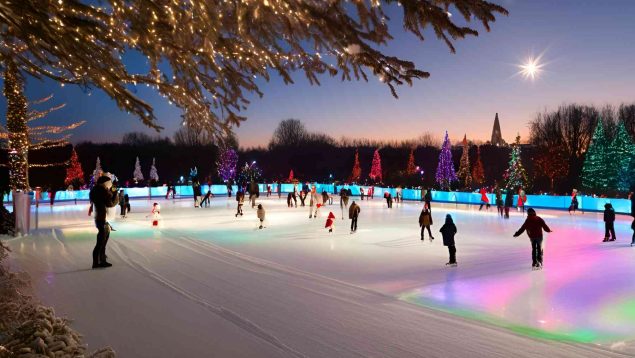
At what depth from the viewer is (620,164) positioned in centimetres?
3772

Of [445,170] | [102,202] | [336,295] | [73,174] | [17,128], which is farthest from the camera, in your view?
[73,174]

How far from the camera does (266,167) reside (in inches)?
3465

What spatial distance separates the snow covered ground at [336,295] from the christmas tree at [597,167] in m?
27.3

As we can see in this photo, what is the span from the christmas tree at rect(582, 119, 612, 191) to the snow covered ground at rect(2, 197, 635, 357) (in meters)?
27.3

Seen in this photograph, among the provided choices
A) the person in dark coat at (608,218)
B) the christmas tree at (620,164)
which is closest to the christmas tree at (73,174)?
the person in dark coat at (608,218)

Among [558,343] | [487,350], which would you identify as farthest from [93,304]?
[558,343]

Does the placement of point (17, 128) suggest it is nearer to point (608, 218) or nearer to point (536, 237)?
point (536, 237)

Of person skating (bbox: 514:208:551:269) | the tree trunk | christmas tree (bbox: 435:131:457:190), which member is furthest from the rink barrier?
person skating (bbox: 514:208:551:269)

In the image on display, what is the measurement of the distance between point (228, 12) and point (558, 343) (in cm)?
469

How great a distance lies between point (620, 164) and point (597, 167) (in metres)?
1.52

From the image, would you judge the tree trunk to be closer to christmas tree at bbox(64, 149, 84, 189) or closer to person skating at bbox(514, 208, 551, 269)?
person skating at bbox(514, 208, 551, 269)

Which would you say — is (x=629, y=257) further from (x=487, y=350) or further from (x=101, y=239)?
(x=101, y=239)

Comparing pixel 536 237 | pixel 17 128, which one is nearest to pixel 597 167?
pixel 536 237

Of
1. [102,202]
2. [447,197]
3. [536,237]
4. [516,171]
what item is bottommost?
[447,197]
